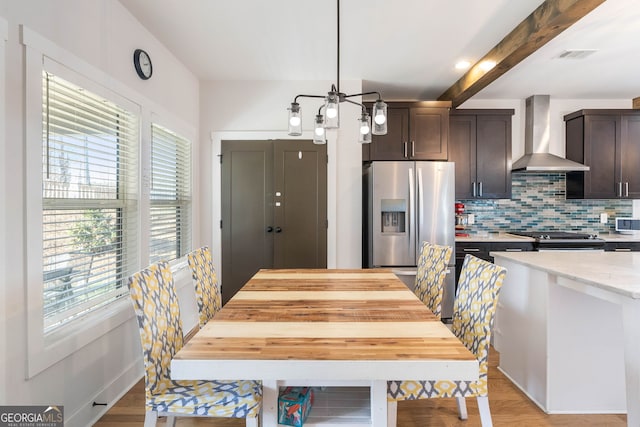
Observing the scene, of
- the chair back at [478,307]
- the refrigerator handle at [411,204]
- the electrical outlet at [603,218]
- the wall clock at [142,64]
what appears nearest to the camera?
the chair back at [478,307]

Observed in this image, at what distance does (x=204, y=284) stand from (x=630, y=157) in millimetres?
4815

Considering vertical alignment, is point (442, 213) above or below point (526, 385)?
above

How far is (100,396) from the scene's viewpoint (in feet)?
6.27

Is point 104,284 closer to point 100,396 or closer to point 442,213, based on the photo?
point 100,396

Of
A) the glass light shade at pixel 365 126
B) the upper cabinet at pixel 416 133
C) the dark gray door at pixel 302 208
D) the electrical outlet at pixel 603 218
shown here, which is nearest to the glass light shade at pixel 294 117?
the glass light shade at pixel 365 126

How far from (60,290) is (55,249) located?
223mm

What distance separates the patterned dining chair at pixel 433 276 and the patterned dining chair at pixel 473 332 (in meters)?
0.27

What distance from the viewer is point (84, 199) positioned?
6.07 feet

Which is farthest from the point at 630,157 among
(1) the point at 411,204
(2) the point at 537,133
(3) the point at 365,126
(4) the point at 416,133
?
(3) the point at 365,126

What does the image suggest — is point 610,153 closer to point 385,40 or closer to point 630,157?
point 630,157

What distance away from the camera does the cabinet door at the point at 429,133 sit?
358 cm

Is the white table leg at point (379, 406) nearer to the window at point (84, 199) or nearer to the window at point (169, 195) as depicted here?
the window at point (84, 199)

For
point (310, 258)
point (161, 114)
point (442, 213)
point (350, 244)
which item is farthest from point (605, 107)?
point (161, 114)

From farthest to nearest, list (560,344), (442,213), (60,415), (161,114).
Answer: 1. (442,213)
2. (161,114)
3. (560,344)
4. (60,415)
